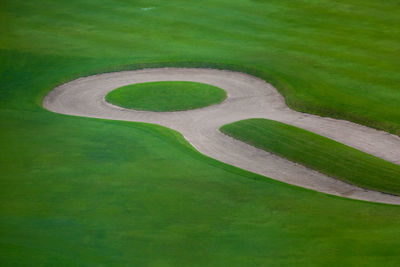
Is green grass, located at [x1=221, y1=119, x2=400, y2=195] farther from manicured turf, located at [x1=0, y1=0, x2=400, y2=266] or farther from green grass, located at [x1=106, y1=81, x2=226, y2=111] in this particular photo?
green grass, located at [x1=106, y1=81, x2=226, y2=111]

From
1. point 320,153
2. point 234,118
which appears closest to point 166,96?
point 234,118

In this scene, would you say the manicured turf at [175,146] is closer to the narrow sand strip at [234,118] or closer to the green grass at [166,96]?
the narrow sand strip at [234,118]

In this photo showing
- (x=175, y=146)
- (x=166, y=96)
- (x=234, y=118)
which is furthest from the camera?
(x=166, y=96)

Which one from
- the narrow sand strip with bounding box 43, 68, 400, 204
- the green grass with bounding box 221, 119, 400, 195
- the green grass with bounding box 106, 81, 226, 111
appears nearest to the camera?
the green grass with bounding box 221, 119, 400, 195

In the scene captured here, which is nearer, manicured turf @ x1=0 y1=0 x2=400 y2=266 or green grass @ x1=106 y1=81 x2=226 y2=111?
manicured turf @ x1=0 y1=0 x2=400 y2=266

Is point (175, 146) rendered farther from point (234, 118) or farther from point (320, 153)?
point (320, 153)

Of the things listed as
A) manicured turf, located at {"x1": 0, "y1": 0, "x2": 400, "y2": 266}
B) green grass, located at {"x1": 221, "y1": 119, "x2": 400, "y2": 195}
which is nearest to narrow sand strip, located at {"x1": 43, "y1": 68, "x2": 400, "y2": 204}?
green grass, located at {"x1": 221, "y1": 119, "x2": 400, "y2": 195}

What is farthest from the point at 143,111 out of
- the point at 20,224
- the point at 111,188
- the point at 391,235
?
the point at 391,235

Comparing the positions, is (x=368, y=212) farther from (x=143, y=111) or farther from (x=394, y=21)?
(x=394, y=21)

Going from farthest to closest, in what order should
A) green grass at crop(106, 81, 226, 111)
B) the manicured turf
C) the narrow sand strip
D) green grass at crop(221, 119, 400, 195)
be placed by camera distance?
green grass at crop(106, 81, 226, 111) < the narrow sand strip < green grass at crop(221, 119, 400, 195) < the manicured turf
